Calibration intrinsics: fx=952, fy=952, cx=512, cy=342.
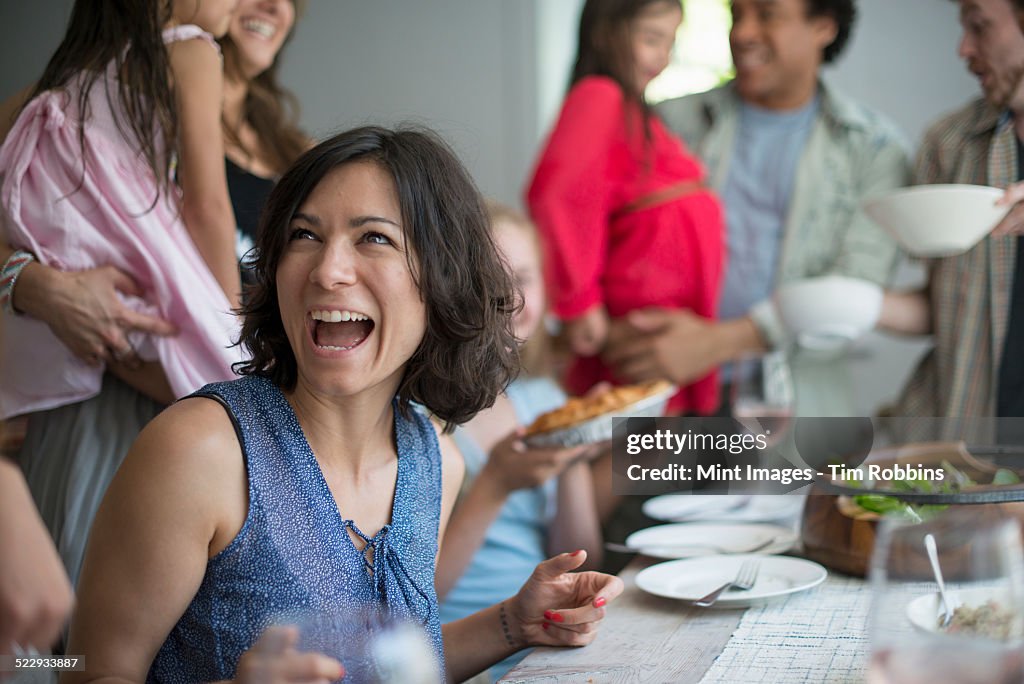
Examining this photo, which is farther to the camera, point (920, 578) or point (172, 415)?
point (172, 415)

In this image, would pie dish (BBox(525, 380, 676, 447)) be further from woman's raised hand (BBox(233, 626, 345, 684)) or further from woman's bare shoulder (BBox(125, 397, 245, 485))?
woman's raised hand (BBox(233, 626, 345, 684))

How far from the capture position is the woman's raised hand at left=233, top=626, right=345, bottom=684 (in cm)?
52

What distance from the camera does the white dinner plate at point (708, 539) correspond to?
1306mm

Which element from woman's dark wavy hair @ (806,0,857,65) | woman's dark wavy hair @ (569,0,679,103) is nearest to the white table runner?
woman's dark wavy hair @ (569,0,679,103)

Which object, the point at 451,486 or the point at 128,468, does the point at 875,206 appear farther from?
the point at 128,468

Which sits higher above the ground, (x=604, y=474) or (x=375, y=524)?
(x=375, y=524)

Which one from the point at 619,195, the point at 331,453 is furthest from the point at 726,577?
the point at 619,195

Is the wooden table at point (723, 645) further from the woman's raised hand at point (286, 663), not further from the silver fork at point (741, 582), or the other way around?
the woman's raised hand at point (286, 663)

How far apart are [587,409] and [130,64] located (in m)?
0.80

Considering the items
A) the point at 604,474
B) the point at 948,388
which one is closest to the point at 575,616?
the point at 604,474

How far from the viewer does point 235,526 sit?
891 millimetres

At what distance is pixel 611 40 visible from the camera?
216cm

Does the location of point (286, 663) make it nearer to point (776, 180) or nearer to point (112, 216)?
point (112, 216)

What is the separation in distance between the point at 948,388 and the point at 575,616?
1.25 meters
